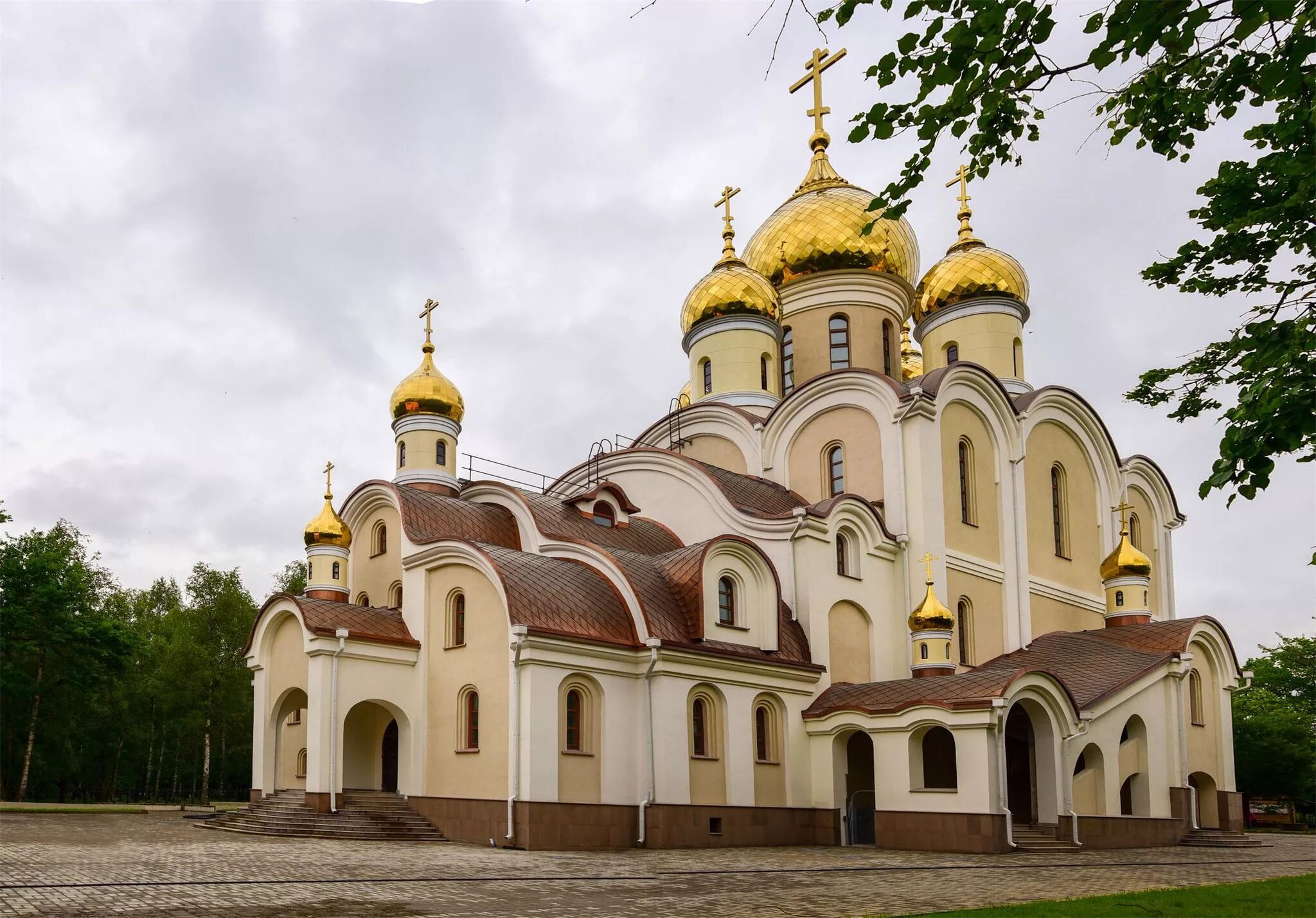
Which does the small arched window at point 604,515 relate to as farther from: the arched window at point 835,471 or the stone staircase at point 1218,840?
the stone staircase at point 1218,840

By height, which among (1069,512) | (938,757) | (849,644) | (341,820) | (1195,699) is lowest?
(341,820)

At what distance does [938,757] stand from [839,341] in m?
10.9

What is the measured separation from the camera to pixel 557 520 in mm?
22125

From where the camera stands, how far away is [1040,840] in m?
18.7

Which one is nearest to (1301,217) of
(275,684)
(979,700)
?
(979,700)

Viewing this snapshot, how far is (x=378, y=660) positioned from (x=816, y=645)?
24.7 feet

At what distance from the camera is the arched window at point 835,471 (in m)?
24.3

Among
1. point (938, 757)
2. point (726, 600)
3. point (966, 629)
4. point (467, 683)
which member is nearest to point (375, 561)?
point (467, 683)

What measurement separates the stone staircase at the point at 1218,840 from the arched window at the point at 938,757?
4.47 m

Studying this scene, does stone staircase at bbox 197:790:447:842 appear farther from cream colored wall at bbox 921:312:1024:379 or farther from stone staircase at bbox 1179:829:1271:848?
cream colored wall at bbox 921:312:1024:379

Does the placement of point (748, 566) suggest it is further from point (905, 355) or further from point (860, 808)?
point (905, 355)

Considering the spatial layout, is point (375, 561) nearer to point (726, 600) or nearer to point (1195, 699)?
point (726, 600)

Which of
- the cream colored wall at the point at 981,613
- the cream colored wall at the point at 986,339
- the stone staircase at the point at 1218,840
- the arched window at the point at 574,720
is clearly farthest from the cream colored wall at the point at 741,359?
the stone staircase at the point at 1218,840

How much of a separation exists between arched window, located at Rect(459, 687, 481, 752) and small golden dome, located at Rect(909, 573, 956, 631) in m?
8.17
